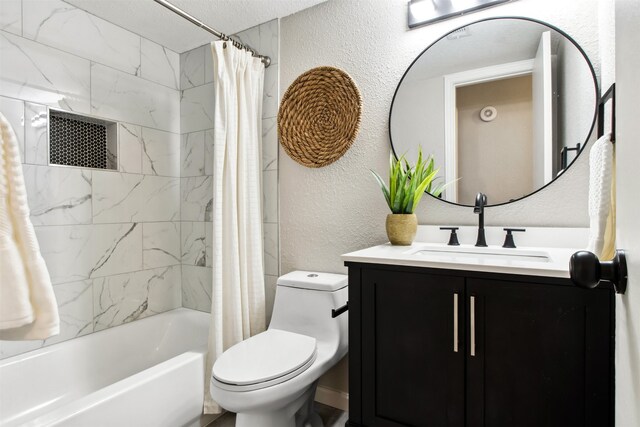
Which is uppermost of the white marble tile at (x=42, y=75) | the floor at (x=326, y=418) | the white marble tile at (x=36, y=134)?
the white marble tile at (x=42, y=75)

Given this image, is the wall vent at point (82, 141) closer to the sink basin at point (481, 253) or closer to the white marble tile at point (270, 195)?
the white marble tile at point (270, 195)

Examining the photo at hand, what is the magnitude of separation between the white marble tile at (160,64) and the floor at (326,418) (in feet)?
7.12

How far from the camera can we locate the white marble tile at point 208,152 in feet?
7.96

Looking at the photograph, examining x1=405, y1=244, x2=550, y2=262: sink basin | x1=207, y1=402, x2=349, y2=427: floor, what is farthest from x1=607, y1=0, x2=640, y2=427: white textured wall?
x1=207, y1=402, x2=349, y2=427: floor

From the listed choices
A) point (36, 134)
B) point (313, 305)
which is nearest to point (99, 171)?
point (36, 134)

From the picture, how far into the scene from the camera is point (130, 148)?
2227 millimetres

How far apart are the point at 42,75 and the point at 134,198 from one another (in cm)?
80

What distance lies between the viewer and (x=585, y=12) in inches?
55.9

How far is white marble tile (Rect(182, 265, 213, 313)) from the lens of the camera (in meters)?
2.46

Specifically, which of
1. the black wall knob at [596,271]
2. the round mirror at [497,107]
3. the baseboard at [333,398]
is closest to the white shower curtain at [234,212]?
the baseboard at [333,398]

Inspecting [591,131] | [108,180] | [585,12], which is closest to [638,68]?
[591,131]

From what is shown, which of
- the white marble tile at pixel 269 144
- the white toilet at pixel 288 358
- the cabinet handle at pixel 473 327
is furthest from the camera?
the white marble tile at pixel 269 144

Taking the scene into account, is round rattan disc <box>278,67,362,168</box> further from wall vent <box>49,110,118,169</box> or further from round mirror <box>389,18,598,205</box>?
wall vent <box>49,110,118,169</box>

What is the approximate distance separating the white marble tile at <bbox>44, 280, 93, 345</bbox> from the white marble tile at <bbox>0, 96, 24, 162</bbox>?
728mm
